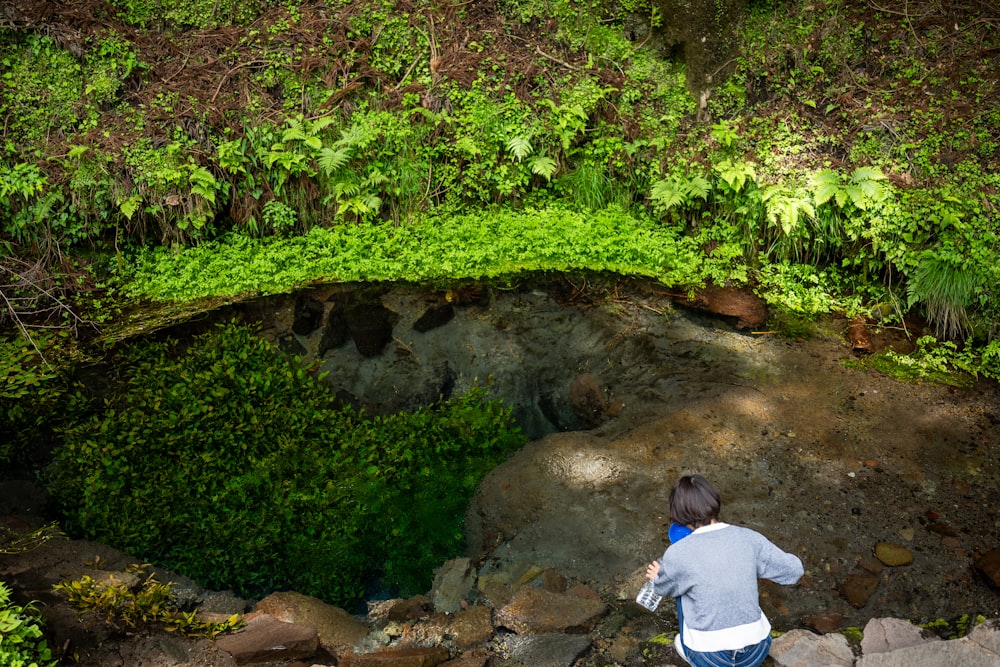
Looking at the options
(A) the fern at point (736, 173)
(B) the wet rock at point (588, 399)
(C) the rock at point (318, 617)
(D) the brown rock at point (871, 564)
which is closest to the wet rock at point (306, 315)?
(B) the wet rock at point (588, 399)

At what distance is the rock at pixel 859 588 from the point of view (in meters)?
4.67

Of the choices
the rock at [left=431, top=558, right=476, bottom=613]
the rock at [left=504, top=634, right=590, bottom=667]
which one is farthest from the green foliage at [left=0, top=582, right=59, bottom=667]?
the rock at [left=504, top=634, right=590, bottom=667]

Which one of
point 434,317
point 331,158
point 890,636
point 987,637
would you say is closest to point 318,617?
point 890,636

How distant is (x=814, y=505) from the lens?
17.9 ft

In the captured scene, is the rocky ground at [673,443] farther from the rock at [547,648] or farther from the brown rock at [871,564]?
the rock at [547,648]

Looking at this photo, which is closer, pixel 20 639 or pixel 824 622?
pixel 20 639

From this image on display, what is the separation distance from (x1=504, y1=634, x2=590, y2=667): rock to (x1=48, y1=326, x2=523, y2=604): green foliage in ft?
4.22

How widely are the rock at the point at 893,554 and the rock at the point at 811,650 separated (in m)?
1.17

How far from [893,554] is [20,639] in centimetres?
542

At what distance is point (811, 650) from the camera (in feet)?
12.9

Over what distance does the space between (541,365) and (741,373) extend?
6.61 ft

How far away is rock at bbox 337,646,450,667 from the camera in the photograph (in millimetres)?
4109

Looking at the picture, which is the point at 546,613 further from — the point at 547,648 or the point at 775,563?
the point at 775,563

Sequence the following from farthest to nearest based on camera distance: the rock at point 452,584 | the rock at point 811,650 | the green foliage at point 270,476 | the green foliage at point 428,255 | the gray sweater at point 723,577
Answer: the green foliage at point 428,255
the green foliage at point 270,476
the rock at point 452,584
the rock at point 811,650
the gray sweater at point 723,577
